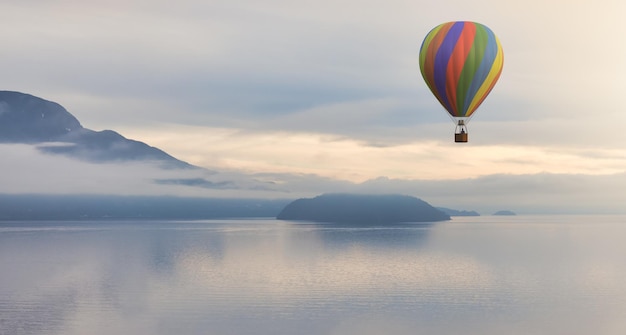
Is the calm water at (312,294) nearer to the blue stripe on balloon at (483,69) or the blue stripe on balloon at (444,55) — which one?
the blue stripe on balloon at (483,69)

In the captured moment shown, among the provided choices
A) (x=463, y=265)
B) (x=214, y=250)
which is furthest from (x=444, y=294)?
(x=214, y=250)

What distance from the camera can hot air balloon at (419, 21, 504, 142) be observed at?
62906 millimetres

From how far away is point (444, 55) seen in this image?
63.0 meters

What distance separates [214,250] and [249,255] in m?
18.8

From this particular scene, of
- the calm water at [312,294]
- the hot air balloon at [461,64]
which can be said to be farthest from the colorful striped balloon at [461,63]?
the calm water at [312,294]

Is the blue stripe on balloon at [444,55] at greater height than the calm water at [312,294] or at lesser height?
greater

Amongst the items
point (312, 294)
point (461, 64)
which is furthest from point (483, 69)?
point (312, 294)

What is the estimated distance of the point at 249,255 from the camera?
149 metres

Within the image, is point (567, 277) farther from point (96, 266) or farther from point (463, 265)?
point (96, 266)

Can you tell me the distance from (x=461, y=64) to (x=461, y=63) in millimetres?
94

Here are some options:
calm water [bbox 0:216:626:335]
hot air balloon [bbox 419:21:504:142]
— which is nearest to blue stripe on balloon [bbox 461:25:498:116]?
hot air balloon [bbox 419:21:504:142]

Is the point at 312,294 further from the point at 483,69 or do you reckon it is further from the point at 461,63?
the point at 483,69

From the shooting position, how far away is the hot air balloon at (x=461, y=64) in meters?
62.9

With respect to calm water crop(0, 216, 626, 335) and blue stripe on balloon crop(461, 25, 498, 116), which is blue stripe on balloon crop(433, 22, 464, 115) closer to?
blue stripe on balloon crop(461, 25, 498, 116)
